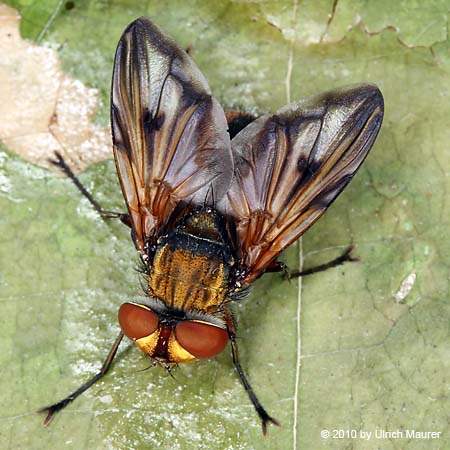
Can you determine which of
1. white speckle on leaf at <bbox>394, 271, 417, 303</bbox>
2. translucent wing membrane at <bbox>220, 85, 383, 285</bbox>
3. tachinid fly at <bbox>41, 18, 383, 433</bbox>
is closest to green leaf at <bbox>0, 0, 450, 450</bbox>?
white speckle on leaf at <bbox>394, 271, 417, 303</bbox>

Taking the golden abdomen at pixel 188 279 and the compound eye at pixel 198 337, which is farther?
the golden abdomen at pixel 188 279

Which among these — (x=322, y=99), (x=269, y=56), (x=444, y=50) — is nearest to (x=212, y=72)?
(x=269, y=56)

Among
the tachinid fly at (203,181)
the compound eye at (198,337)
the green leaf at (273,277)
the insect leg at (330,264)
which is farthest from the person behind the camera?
the insect leg at (330,264)

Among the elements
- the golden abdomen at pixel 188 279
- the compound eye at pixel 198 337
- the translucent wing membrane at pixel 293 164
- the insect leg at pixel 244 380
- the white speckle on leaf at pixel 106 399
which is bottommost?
the white speckle on leaf at pixel 106 399

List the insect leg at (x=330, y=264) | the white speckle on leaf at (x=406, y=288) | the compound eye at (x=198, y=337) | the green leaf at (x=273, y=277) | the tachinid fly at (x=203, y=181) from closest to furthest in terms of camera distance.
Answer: the compound eye at (x=198, y=337), the tachinid fly at (x=203, y=181), the green leaf at (x=273, y=277), the white speckle on leaf at (x=406, y=288), the insect leg at (x=330, y=264)

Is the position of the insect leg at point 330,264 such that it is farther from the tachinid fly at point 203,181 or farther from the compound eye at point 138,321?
the compound eye at point 138,321

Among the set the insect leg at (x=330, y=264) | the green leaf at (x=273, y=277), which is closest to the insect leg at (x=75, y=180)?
the green leaf at (x=273, y=277)

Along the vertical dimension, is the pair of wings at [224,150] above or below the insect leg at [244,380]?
above

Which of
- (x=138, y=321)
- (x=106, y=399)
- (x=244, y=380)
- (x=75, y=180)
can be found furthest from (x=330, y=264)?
(x=75, y=180)
